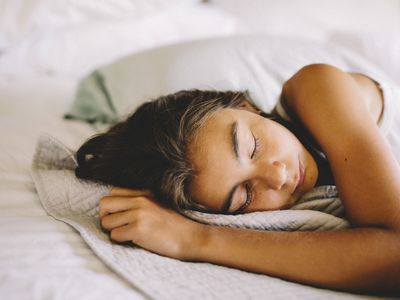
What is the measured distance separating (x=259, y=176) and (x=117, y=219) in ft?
0.76

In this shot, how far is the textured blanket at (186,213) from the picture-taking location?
54 cm

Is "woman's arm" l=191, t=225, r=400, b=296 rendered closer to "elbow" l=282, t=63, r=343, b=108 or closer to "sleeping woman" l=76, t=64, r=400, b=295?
"sleeping woman" l=76, t=64, r=400, b=295

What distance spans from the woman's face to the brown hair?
21 mm

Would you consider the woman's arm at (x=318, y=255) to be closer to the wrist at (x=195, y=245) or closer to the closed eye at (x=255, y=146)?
the wrist at (x=195, y=245)

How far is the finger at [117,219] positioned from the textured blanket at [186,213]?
2 cm

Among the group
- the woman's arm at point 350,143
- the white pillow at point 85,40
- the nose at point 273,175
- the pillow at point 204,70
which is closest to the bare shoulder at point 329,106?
the woman's arm at point 350,143

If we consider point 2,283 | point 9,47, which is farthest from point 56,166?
point 9,47

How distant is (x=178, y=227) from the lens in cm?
68

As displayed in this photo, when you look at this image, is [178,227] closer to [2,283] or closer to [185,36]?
[2,283]

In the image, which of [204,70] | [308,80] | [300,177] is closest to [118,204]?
[300,177]

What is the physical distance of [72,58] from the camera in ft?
5.17

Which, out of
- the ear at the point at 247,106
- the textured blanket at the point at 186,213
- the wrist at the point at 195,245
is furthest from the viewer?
the ear at the point at 247,106

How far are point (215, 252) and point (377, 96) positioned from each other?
1.74 ft

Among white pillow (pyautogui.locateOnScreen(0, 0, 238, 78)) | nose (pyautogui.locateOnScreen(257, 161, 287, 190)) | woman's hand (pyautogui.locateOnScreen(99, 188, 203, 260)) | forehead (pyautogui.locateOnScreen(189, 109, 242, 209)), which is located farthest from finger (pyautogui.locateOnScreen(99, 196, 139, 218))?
white pillow (pyautogui.locateOnScreen(0, 0, 238, 78))
